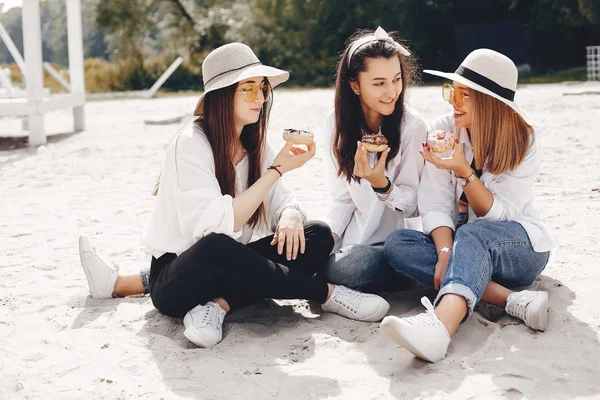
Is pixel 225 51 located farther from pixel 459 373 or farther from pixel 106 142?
pixel 106 142

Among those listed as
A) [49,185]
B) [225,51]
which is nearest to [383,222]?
[225,51]

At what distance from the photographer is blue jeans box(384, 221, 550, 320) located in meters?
2.90

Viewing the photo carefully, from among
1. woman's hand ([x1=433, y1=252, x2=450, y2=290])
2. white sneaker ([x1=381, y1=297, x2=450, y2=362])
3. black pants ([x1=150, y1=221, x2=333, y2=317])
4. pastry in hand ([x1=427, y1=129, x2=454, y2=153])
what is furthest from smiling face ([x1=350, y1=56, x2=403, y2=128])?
white sneaker ([x1=381, y1=297, x2=450, y2=362])

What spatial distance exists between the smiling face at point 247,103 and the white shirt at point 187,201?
0.58 ft

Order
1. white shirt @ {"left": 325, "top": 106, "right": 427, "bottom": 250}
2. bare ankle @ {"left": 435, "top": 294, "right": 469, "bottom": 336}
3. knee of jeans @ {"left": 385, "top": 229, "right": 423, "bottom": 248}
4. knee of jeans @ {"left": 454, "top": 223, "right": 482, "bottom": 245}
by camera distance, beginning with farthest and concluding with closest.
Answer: white shirt @ {"left": 325, "top": 106, "right": 427, "bottom": 250} → knee of jeans @ {"left": 385, "top": 229, "right": 423, "bottom": 248} → knee of jeans @ {"left": 454, "top": 223, "right": 482, "bottom": 245} → bare ankle @ {"left": 435, "top": 294, "right": 469, "bottom": 336}

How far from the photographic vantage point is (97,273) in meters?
3.57

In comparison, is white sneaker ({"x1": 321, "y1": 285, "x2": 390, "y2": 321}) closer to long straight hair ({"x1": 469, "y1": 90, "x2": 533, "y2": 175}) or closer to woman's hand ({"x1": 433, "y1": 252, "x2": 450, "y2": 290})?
woman's hand ({"x1": 433, "y1": 252, "x2": 450, "y2": 290})

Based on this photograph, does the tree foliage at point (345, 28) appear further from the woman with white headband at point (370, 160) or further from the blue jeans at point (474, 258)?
the blue jeans at point (474, 258)

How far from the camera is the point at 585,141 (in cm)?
760

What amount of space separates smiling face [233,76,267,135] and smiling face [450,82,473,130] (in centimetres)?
82

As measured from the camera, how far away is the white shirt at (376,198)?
3482 mm

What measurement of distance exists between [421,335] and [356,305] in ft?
1.90

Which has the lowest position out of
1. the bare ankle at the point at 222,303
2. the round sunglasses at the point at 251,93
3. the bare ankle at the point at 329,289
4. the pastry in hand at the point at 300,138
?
the bare ankle at the point at 222,303

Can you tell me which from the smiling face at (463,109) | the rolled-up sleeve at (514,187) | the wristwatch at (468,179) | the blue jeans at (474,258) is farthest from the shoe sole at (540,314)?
the smiling face at (463,109)
